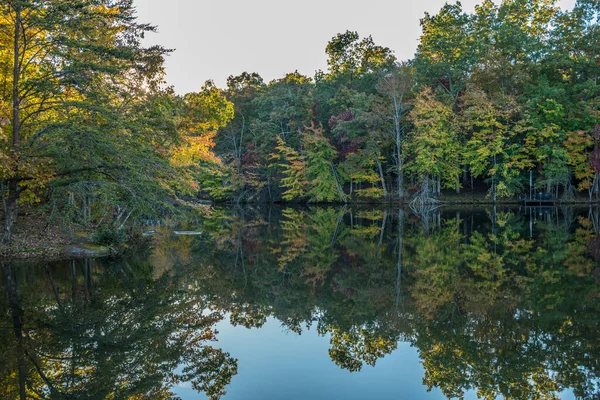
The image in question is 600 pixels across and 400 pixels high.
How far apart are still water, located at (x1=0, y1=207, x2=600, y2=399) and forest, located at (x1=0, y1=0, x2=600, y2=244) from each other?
3294mm

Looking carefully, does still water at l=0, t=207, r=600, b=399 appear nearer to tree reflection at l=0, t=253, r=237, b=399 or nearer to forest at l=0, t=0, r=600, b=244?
tree reflection at l=0, t=253, r=237, b=399

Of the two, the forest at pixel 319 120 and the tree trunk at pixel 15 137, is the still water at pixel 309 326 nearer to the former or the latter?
the tree trunk at pixel 15 137

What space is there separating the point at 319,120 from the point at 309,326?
3796 centimetres

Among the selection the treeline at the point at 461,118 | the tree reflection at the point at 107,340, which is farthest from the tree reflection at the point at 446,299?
the treeline at the point at 461,118

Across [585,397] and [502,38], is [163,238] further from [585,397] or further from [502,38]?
[502,38]

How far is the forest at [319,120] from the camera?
13430 mm

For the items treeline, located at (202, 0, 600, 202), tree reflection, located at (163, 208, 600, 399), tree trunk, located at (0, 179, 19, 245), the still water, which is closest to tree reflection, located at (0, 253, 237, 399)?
the still water

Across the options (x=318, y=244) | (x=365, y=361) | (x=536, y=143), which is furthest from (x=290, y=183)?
(x=365, y=361)

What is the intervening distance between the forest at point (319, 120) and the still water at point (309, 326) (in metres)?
3.29

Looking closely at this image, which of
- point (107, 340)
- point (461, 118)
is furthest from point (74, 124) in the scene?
point (461, 118)

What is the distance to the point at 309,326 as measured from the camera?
24.8ft

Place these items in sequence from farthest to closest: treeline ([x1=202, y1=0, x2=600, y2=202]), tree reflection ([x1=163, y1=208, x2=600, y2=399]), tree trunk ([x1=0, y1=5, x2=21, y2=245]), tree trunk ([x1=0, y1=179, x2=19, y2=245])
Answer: treeline ([x1=202, y1=0, x2=600, y2=202])
tree trunk ([x1=0, y1=179, x2=19, y2=245])
tree trunk ([x1=0, y1=5, x2=21, y2=245])
tree reflection ([x1=163, y1=208, x2=600, y2=399])

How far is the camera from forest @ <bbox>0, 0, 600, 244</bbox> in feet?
44.1

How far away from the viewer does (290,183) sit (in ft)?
141
